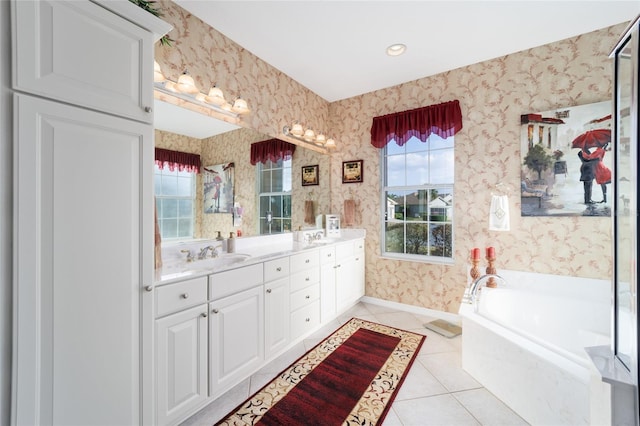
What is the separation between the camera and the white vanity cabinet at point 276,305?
78.4 inches

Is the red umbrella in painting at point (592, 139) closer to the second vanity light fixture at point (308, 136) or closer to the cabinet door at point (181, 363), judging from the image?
the second vanity light fixture at point (308, 136)

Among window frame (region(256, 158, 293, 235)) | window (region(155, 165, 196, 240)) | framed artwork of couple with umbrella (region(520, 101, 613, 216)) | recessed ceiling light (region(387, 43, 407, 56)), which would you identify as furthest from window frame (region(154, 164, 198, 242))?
framed artwork of couple with umbrella (region(520, 101, 613, 216))

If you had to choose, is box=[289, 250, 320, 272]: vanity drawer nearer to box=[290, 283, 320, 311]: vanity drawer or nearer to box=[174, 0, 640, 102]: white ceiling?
box=[290, 283, 320, 311]: vanity drawer

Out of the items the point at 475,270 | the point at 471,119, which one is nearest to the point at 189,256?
the point at 475,270

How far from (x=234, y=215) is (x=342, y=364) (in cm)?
154

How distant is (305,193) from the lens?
10.8 ft

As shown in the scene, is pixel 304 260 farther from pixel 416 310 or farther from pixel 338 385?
Result: pixel 416 310

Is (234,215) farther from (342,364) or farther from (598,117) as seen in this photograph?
(598,117)

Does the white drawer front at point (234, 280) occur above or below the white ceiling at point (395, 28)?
below

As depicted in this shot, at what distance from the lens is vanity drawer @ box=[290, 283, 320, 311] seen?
2.29 metres

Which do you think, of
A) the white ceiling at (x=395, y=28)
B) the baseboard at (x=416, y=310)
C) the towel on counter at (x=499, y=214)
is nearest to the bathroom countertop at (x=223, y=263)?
the baseboard at (x=416, y=310)

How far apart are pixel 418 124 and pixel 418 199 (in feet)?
2.82

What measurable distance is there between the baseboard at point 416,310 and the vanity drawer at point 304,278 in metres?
1.19

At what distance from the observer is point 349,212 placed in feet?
11.5
